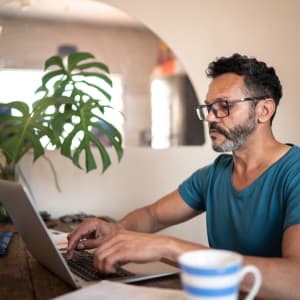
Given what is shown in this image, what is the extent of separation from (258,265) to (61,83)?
1.27 meters

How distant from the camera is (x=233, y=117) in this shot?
4.58ft

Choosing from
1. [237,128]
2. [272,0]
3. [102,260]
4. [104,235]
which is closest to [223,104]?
[237,128]

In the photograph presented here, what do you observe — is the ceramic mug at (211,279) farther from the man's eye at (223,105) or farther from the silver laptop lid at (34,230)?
the man's eye at (223,105)

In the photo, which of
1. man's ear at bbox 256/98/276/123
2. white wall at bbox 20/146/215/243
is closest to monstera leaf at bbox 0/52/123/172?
white wall at bbox 20/146/215/243

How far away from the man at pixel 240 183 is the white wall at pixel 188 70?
73cm

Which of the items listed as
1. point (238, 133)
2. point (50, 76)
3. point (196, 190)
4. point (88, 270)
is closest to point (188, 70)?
point (50, 76)

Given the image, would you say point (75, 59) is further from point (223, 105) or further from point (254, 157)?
point (254, 157)

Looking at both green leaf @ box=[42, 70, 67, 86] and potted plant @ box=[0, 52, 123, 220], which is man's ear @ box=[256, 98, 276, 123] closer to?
potted plant @ box=[0, 52, 123, 220]

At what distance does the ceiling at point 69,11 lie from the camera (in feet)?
7.59

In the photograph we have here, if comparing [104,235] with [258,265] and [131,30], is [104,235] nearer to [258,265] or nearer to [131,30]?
[258,265]

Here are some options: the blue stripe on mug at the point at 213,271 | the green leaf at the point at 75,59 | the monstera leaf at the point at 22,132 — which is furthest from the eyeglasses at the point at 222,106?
the blue stripe on mug at the point at 213,271

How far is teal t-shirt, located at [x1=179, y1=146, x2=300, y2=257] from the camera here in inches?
48.5

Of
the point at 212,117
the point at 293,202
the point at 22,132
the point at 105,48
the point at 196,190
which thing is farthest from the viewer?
the point at 105,48

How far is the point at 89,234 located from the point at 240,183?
0.47 metres
